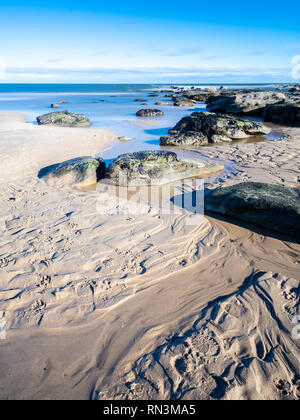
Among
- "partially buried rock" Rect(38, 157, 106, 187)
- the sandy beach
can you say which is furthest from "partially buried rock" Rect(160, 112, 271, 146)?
the sandy beach

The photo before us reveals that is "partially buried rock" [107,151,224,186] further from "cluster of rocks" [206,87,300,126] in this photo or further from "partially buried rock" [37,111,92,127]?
"cluster of rocks" [206,87,300,126]

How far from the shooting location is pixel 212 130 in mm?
10617

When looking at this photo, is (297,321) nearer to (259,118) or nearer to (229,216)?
(229,216)

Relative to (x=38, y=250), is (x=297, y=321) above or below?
below

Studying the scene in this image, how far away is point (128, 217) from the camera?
432 cm

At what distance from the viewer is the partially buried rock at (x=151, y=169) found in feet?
19.4

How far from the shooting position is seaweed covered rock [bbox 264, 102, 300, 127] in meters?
14.0

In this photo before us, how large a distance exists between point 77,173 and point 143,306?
4.12m

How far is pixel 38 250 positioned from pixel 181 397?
2451 millimetres

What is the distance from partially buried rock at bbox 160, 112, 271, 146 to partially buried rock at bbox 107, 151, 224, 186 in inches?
130

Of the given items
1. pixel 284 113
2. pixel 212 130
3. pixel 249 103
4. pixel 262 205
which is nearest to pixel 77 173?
pixel 262 205

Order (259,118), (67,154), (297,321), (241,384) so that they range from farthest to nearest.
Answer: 1. (259,118)
2. (67,154)
3. (297,321)
4. (241,384)
